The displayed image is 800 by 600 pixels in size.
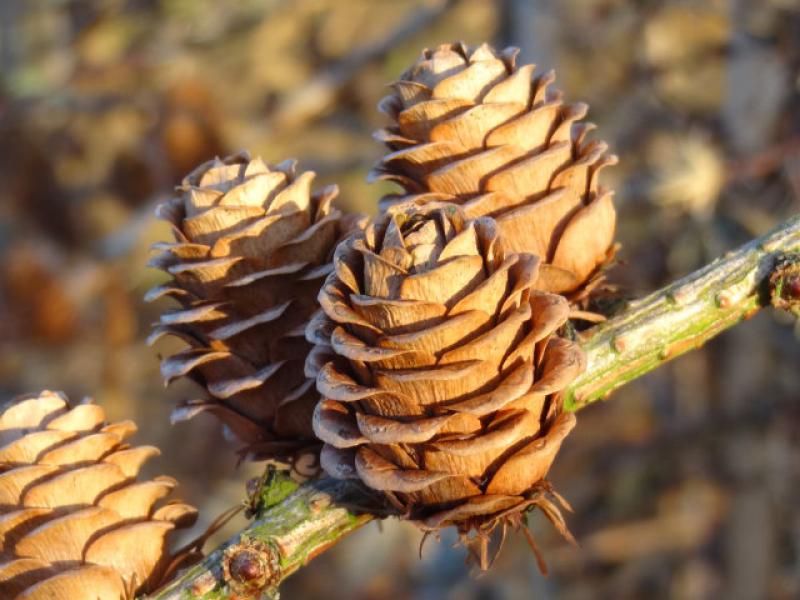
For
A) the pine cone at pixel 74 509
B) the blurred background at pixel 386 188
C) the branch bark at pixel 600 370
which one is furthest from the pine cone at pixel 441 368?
the blurred background at pixel 386 188

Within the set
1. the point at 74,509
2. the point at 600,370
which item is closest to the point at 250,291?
the point at 74,509

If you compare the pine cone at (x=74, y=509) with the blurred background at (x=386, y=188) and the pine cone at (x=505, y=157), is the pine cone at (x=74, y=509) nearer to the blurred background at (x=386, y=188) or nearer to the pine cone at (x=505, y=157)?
the pine cone at (x=505, y=157)

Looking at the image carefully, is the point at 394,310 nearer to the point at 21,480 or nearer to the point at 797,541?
the point at 21,480

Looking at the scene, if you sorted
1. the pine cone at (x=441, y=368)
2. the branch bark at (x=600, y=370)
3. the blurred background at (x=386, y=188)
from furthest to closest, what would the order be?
the blurred background at (x=386, y=188) → the branch bark at (x=600, y=370) → the pine cone at (x=441, y=368)

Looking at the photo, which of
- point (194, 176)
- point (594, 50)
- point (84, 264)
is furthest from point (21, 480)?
point (84, 264)

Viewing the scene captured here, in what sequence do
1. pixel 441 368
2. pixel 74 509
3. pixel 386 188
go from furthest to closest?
1. pixel 386 188
2. pixel 74 509
3. pixel 441 368

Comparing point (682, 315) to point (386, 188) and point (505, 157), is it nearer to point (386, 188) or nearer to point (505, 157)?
point (505, 157)
